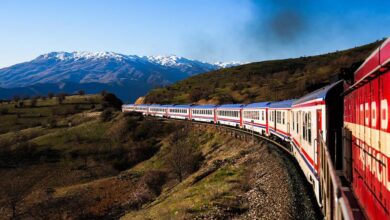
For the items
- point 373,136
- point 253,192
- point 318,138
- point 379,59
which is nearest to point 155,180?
point 253,192

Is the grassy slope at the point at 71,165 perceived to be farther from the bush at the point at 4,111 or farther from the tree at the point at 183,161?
the bush at the point at 4,111

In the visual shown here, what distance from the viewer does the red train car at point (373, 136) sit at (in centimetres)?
559

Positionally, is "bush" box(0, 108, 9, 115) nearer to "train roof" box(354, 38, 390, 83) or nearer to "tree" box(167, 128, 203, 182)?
"tree" box(167, 128, 203, 182)

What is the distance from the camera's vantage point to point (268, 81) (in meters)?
148

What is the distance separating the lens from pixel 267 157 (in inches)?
1182

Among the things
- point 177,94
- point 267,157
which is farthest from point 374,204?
point 177,94

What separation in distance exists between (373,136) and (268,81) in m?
143

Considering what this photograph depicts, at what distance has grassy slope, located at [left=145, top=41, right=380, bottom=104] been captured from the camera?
116688 mm

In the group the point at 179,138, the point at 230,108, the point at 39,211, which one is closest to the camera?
the point at 39,211

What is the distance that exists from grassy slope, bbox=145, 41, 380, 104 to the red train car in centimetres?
8401

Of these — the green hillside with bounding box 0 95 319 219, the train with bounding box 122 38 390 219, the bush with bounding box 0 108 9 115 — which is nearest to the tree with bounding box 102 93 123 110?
the bush with bounding box 0 108 9 115

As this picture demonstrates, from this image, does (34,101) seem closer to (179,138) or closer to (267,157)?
(179,138)

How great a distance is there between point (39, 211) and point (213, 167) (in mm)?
23746

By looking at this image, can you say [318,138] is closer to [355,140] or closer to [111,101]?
[355,140]
